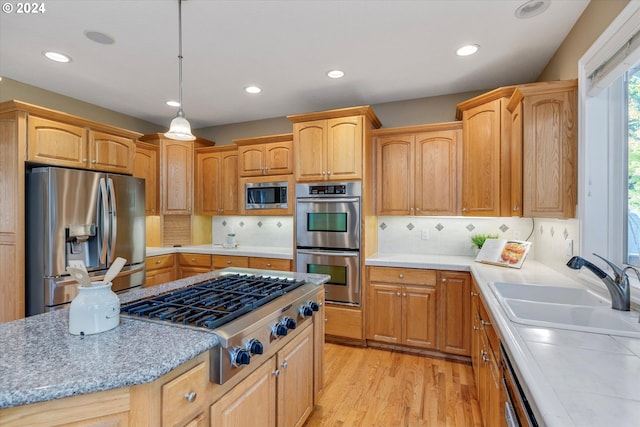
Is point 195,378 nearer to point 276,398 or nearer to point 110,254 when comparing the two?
point 276,398

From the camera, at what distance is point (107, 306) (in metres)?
1.12

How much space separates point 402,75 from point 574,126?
147cm

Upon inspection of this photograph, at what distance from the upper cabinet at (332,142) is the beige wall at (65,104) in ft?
7.65

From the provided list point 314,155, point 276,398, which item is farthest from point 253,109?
point 276,398

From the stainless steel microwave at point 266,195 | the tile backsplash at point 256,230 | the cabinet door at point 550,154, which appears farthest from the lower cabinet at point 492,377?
the tile backsplash at point 256,230

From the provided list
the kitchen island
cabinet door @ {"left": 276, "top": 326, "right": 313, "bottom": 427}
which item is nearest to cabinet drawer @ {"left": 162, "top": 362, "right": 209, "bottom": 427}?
the kitchen island

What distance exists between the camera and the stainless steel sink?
4.08 feet

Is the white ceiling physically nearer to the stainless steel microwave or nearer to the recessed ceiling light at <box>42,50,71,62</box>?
the recessed ceiling light at <box>42,50,71,62</box>

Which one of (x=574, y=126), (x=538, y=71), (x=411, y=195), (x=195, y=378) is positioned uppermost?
(x=538, y=71)

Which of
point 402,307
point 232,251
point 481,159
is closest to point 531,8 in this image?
point 481,159

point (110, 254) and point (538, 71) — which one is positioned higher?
point (538, 71)

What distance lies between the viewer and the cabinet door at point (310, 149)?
3.25 m

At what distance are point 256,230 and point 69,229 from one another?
2.08 meters

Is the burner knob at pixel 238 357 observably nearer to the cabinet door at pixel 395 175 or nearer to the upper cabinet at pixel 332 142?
the upper cabinet at pixel 332 142
